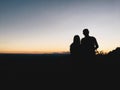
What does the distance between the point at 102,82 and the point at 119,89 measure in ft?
4.05

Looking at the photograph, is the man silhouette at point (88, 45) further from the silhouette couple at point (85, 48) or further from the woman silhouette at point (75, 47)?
the woman silhouette at point (75, 47)

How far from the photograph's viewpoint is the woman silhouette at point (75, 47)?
36.8 feet

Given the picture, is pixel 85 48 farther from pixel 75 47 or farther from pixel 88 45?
pixel 75 47

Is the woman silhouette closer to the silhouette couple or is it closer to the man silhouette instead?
the silhouette couple

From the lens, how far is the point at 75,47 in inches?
452

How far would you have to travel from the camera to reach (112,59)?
14891 mm

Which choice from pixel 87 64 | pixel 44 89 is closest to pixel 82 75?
pixel 87 64

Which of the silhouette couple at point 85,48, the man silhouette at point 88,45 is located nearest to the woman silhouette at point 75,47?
the silhouette couple at point 85,48

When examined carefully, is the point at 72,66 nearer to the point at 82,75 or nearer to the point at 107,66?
the point at 82,75

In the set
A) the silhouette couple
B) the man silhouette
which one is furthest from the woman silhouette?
the man silhouette

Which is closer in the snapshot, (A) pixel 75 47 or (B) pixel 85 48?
(A) pixel 75 47

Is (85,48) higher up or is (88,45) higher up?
(88,45)

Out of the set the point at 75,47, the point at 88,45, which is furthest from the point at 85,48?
the point at 75,47

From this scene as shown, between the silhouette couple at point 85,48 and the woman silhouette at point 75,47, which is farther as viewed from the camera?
the silhouette couple at point 85,48
